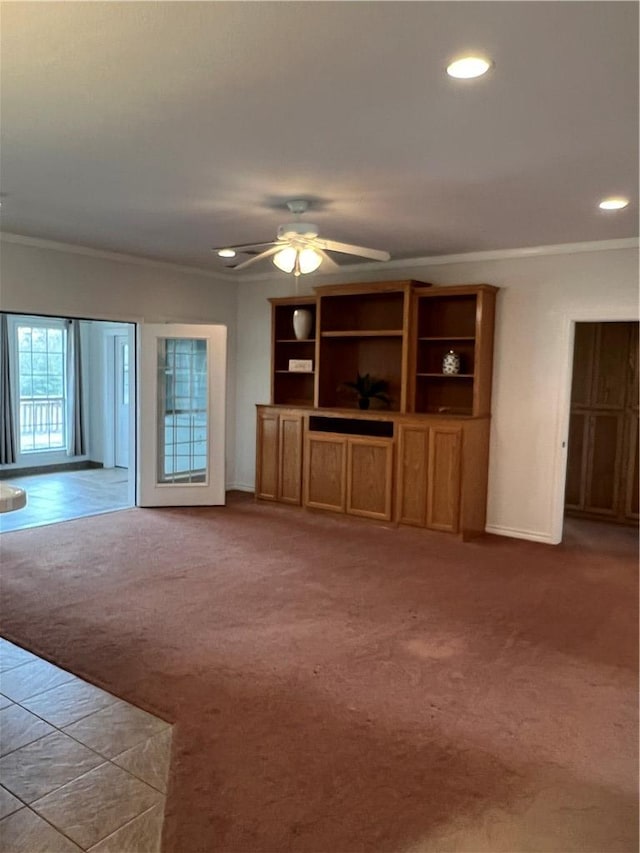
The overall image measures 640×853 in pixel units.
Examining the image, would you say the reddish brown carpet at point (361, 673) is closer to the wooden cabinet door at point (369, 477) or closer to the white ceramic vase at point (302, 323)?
the wooden cabinet door at point (369, 477)

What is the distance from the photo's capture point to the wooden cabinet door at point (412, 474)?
5.84 metres

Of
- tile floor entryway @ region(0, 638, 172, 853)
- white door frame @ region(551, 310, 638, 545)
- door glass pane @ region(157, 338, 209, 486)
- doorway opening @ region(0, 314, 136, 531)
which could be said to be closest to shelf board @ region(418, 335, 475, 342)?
white door frame @ region(551, 310, 638, 545)

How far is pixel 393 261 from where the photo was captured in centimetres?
639

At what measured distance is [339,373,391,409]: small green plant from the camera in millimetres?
6438

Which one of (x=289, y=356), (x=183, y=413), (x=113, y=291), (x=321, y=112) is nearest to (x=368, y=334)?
(x=289, y=356)

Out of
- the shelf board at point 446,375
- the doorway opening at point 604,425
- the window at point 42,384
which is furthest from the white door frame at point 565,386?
the window at point 42,384

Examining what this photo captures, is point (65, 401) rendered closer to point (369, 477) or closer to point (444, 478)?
point (369, 477)

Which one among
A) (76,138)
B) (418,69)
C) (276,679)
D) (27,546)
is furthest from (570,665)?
(27,546)

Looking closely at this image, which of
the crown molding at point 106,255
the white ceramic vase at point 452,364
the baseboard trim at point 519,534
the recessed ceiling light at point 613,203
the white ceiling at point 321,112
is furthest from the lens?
the white ceramic vase at point 452,364

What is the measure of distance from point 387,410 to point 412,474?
77 cm

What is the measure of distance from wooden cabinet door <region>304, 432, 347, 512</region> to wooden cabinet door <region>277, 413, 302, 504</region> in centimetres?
11

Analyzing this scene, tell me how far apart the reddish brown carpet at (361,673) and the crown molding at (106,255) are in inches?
98.5

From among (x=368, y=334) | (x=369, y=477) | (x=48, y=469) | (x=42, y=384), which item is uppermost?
(x=368, y=334)

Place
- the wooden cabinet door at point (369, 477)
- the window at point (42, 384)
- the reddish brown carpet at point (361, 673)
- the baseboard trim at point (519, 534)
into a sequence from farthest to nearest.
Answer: the window at point (42, 384) < the wooden cabinet door at point (369, 477) < the baseboard trim at point (519, 534) < the reddish brown carpet at point (361, 673)
